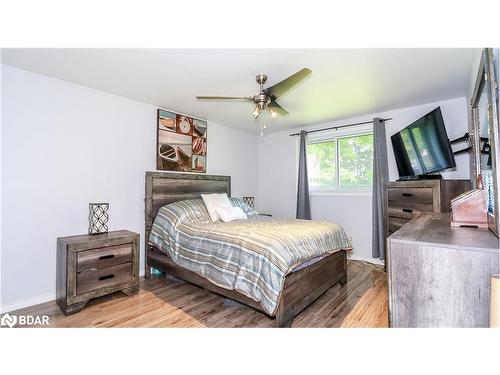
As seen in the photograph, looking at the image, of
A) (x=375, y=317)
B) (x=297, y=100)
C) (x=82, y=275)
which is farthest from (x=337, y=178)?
(x=82, y=275)

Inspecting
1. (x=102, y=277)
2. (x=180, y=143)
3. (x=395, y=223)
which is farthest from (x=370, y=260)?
(x=102, y=277)

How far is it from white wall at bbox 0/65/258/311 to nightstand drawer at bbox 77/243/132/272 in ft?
1.63

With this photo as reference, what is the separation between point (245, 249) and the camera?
77.4 inches

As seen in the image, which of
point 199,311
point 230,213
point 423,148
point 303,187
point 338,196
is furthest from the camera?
point 303,187

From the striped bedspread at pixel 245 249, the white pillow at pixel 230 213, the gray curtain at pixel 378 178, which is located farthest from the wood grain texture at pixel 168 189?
the gray curtain at pixel 378 178

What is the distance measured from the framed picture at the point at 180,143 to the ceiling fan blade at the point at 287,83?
1742mm

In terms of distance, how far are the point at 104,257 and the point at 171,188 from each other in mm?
1221

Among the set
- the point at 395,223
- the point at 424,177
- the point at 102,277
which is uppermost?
the point at 424,177

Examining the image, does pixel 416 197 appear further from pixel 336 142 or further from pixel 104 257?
pixel 104 257

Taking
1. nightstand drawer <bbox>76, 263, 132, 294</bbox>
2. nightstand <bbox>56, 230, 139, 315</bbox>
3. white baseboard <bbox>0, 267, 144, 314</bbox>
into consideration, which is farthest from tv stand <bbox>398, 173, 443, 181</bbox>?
white baseboard <bbox>0, 267, 144, 314</bbox>

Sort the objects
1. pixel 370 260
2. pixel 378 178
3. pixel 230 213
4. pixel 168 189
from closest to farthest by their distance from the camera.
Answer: pixel 230 213 → pixel 168 189 → pixel 378 178 → pixel 370 260

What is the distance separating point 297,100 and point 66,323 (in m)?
3.27
